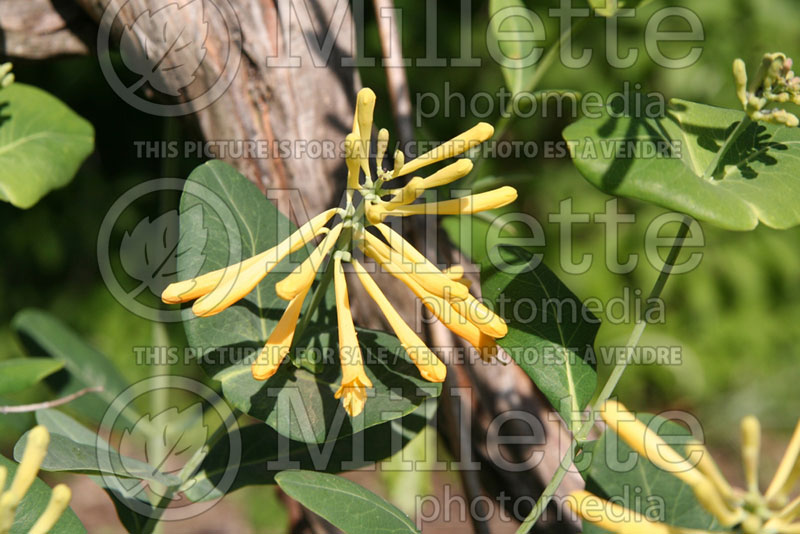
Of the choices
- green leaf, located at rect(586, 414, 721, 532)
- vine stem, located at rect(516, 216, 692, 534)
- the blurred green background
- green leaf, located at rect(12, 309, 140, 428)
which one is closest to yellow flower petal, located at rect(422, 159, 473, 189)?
vine stem, located at rect(516, 216, 692, 534)

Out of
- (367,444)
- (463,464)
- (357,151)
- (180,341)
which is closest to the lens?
(357,151)

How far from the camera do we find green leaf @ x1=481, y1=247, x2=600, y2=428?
2.91ft

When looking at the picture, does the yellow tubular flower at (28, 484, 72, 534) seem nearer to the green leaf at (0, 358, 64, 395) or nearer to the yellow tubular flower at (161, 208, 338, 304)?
the yellow tubular flower at (161, 208, 338, 304)

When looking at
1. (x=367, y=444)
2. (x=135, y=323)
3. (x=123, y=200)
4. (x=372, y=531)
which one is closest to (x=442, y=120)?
(x=123, y=200)

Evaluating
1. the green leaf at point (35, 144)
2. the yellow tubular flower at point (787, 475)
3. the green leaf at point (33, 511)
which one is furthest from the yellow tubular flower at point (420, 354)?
the green leaf at point (35, 144)

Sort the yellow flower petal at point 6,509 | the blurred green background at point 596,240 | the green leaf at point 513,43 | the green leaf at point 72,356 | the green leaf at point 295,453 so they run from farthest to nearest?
the blurred green background at point 596,240
the green leaf at point 72,356
the green leaf at point 513,43
the green leaf at point 295,453
the yellow flower petal at point 6,509

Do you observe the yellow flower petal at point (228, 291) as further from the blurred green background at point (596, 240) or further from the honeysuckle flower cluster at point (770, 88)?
the blurred green background at point (596, 240)

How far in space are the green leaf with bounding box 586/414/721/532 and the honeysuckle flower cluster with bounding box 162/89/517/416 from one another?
20 centimetres

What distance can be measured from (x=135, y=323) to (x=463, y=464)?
2.14 meters

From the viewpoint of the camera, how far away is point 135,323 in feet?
9.84

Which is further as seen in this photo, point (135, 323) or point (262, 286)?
point (135, 323)

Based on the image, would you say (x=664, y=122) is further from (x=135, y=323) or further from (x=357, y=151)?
(x=135, y=323)

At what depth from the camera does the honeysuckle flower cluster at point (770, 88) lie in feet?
2.41

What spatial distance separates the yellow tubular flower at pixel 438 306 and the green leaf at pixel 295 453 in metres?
0.27
